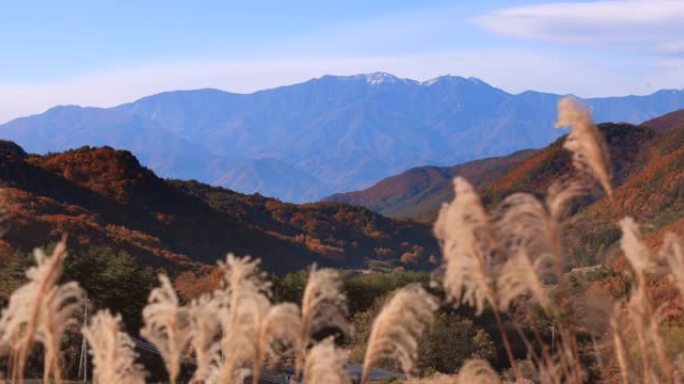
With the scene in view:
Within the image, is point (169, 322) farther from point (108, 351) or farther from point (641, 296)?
point (641, 296)

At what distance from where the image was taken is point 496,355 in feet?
80.5

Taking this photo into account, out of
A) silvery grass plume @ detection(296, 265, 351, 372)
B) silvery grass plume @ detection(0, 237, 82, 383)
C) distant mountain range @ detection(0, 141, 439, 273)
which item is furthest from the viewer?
distant mountain range @ detection(0, 141, 439, 273)

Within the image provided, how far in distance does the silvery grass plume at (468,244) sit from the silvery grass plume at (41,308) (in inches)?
49.2

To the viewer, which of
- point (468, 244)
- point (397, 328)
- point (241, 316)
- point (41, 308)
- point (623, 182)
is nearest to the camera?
point (41, 308)

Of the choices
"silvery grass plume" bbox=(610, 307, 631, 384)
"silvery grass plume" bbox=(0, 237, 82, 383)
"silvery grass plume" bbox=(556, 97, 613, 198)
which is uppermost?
"silvery grass plume" bbox=(556, 97, 613, 198)

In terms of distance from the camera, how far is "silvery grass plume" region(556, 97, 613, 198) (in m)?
3.31

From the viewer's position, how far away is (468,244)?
314 cm

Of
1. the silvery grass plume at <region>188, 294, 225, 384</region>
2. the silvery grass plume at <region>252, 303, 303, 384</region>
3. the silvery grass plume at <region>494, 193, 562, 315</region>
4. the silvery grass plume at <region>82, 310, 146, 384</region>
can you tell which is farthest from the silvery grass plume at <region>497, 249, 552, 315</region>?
the silvery grass plume at <region>82, 310, 146, 384</region>

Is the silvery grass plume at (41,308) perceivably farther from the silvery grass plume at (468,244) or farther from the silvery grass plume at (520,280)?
the silvery grass plume at (520,280)

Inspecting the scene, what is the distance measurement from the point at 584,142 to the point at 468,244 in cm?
60

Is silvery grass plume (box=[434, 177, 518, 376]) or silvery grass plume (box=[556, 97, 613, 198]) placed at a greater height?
silvery grass plume (box=[556, 97, 613, 198])

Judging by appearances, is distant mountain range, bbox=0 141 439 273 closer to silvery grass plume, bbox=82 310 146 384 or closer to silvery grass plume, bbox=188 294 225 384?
silvery grass plume, bbox=82 310 146 384

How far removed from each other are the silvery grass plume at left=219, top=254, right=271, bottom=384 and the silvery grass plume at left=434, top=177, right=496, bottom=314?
→ 2.18ft

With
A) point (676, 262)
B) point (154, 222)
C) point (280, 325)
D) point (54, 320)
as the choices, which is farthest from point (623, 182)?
point (54, 320)
